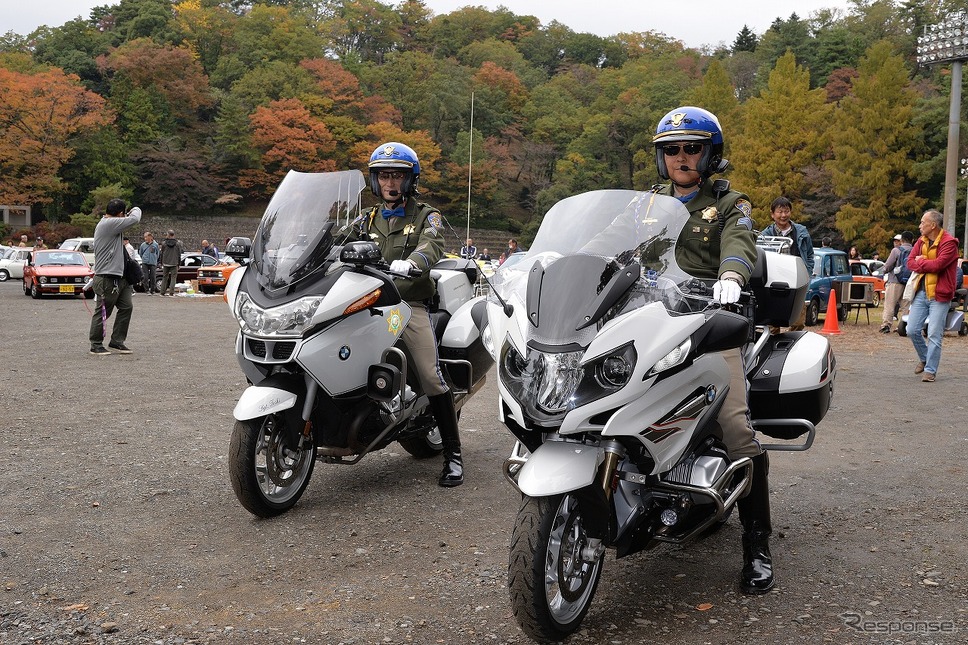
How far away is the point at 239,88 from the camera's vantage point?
274 ft

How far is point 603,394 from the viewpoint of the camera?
11.4 ft

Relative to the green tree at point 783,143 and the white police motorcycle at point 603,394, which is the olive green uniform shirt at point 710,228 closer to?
the white police motorcycle at point 603,394

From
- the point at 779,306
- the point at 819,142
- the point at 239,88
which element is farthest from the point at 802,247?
the point at 239,88

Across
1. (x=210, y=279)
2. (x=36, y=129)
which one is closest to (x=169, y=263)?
(x=210, y=279)

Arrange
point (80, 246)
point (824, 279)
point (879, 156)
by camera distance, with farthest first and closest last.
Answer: point (879, 156), point (80, 246), point (824, 279)

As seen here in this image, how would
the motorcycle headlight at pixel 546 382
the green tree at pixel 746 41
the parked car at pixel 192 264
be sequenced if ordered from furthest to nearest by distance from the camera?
1. the green tree at pixel 746 41
2. the parked car at pixel 192 264
3. the motorcycle headlight at pixel 546 382

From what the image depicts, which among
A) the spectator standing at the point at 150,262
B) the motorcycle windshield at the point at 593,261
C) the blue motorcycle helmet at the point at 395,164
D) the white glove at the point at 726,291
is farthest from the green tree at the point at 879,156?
the white glove at the point at 726,291

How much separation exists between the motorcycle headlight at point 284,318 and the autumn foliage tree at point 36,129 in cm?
6351

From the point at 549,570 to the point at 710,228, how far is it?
1.83m

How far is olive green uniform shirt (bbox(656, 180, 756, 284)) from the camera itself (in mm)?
4285

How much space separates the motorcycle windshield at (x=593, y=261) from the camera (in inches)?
140

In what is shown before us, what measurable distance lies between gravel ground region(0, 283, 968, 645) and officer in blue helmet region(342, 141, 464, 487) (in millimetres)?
381

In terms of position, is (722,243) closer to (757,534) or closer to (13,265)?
(757,534)

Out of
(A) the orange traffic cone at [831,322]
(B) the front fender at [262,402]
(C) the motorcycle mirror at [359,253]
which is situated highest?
(C) the motorcycle mirror at [359,253]
